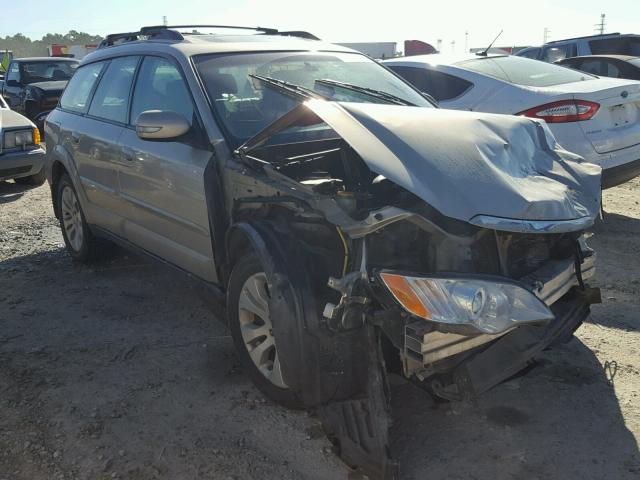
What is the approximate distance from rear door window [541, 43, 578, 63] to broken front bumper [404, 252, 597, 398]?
10330 millimetres

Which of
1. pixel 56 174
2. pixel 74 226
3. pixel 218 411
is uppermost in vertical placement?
pixel 56 174

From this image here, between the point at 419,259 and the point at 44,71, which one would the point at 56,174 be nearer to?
the point at 419,259

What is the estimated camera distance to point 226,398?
11.0 ft

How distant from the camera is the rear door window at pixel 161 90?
390cm

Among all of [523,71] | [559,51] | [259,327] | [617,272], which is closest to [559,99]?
[523,71]

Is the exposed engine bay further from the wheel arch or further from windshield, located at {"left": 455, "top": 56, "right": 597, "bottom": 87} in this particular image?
windshield, located at {"left": 455, "top": 56, "right": 597, "bottom": 87}

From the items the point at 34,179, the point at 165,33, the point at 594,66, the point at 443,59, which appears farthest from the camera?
the point at 594,66

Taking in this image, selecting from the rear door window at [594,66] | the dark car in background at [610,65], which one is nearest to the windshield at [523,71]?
the dark car in background at [610,65]

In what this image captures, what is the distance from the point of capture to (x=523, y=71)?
6562 mm

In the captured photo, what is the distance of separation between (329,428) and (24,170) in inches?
300

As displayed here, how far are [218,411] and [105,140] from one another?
2383 millimetres

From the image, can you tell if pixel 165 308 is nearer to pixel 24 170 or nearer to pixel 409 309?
pixel 409 309

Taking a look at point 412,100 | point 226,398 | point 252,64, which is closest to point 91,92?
point 252,64

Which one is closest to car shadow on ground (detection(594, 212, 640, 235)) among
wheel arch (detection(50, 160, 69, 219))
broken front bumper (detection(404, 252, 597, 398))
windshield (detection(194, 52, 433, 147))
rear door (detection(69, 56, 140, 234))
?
windshield (detection(194, 52, 433, 147))
